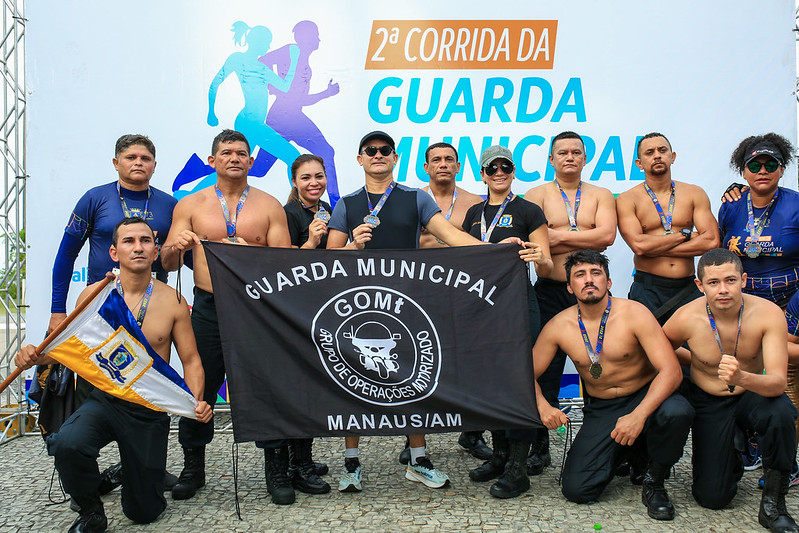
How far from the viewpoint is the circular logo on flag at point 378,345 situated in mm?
3625

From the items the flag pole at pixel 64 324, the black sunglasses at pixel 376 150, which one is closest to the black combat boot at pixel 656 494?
the black sunglasses at pixel 376 150

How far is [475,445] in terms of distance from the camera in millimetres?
4668

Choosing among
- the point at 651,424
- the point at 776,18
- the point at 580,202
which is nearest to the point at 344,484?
the point at 651,424

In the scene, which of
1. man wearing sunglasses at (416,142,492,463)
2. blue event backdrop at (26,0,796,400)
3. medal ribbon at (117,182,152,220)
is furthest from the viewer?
blue event backdrop at (26,0,796,400)

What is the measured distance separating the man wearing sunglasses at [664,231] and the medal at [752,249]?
0.79ft

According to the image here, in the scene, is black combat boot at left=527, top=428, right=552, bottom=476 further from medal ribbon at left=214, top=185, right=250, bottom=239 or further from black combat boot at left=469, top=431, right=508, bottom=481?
medal ribbon at left=214, top=185, right=250, bottom=239

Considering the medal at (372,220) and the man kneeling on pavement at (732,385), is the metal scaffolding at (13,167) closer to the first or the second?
the medal at (372,220)

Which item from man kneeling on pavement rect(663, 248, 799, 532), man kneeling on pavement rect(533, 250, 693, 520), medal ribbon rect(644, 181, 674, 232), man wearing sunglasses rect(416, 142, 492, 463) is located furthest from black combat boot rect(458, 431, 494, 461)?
medal ribbon rect(644, 181, 674, 232)

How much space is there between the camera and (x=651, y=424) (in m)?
3.62

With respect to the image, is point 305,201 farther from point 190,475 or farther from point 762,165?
point 762,165

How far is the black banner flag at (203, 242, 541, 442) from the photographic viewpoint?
359 cm

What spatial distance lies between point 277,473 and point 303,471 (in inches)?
9.4

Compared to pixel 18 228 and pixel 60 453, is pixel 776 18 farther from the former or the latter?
pixel 18 228

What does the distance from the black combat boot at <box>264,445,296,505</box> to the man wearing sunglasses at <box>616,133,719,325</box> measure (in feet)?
9.14
